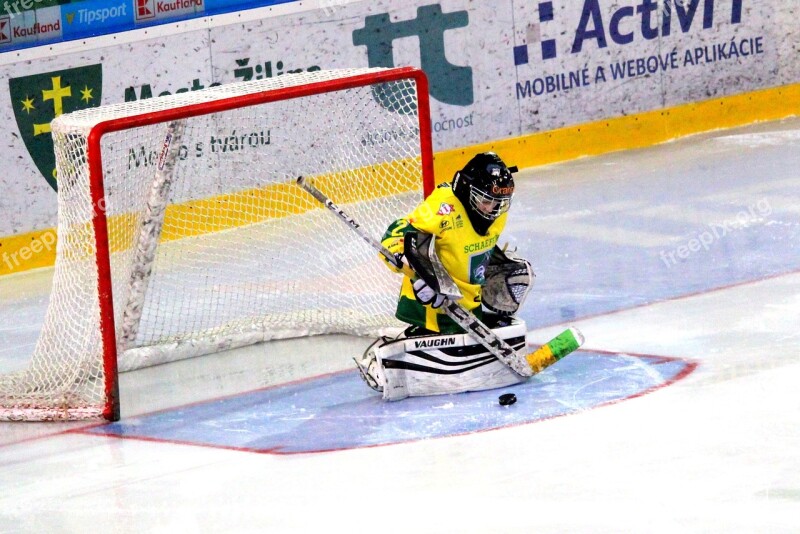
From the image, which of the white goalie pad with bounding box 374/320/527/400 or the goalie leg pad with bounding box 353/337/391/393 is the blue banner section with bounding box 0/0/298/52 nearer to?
the goalie leg pad with bounding box 353/337/391/393

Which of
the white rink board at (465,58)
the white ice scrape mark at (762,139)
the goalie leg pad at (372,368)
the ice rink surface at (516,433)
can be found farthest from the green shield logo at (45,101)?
the white ice scrape mark at (762,139)

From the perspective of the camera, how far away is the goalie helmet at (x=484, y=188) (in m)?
5.70

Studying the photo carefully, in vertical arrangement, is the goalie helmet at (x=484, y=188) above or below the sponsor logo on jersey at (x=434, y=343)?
above

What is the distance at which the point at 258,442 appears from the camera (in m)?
5.50

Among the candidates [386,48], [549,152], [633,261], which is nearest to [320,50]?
[386,48]

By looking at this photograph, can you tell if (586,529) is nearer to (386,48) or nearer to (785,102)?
(386,48)

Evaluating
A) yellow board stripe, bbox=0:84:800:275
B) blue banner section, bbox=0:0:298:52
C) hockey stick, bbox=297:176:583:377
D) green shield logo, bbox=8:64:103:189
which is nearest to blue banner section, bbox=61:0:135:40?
blue banner section, bbox=0:0:298:52

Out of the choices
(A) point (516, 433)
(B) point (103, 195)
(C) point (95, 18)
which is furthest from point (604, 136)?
(A) point (516, 433)

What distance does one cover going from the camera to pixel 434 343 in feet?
19.1

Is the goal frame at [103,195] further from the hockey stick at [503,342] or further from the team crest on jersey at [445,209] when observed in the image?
the team crest on jersey at [445,209]

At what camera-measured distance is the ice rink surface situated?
180 inches

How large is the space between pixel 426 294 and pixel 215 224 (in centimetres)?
280

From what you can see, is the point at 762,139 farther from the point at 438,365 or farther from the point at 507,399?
the point at 507,399

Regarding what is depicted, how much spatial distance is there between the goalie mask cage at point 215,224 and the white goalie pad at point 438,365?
1.11 m
